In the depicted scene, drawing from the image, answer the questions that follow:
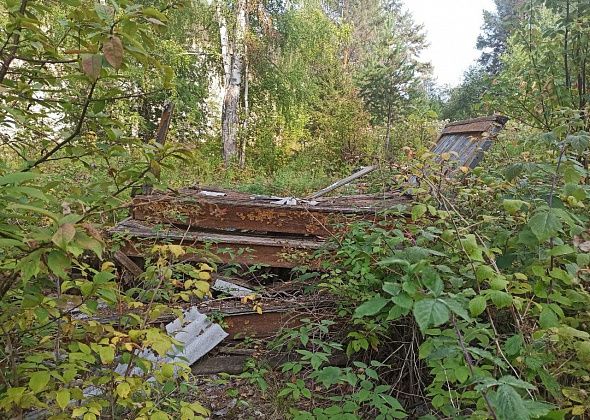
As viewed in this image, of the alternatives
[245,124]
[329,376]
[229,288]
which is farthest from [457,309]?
[245,124]

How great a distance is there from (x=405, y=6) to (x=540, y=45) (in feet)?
116

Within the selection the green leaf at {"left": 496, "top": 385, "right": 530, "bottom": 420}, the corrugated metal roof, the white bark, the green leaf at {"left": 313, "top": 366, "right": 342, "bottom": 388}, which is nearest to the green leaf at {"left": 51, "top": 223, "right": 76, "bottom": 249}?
the green leaf at {"left": 496, "top": 385, "right": 530, "bottom": 420}

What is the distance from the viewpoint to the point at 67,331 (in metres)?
1.51

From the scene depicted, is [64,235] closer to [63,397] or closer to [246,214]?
[63,397]

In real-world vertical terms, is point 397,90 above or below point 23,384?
above

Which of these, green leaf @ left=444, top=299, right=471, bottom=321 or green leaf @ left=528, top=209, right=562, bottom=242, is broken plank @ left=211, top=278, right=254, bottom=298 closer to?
green leaf @ left=528, top=209, right=562, bottom=242

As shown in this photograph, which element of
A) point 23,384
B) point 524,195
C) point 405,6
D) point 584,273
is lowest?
point 23,384

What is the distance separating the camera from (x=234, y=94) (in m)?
11.8

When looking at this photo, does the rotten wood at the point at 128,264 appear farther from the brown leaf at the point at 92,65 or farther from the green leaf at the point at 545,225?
the green leaf at the point at 545,225

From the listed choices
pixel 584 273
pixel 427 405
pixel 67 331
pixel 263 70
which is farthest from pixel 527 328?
pixel 263 70

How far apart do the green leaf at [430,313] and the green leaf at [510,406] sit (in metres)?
0.23

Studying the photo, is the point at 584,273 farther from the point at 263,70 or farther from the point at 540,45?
the point at 263,70

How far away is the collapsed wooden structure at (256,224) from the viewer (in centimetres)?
354

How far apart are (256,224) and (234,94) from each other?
8117mm
